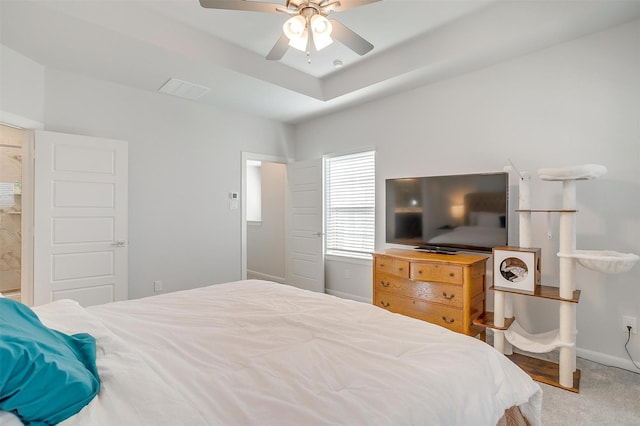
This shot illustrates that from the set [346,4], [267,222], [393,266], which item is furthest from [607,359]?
[267,222]

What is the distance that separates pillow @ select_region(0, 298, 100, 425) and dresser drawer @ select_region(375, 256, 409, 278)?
2667 millimetres

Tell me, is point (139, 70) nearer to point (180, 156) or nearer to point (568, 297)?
point (180, 156)

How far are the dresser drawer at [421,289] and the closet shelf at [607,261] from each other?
2.93ft

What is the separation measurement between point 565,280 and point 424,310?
117cm

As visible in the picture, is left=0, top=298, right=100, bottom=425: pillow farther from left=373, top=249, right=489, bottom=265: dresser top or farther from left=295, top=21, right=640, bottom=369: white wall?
left=295, top=21, right=640, bottom=369: white wall

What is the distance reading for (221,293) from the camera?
86.8 inches

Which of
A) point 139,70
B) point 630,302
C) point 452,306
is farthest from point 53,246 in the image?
point 630,302

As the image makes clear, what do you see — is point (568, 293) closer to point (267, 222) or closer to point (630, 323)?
point (630, 323)

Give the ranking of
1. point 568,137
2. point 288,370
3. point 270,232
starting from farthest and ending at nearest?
point 270,232 → point 568,137 → point 288,370

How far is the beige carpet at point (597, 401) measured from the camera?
192 cm

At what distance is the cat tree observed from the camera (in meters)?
2.17

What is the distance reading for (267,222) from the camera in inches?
234

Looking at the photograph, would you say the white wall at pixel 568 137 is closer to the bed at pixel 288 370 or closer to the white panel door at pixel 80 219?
the bed at pixel 288 370

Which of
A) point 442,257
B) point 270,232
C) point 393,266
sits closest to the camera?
point 442,257
